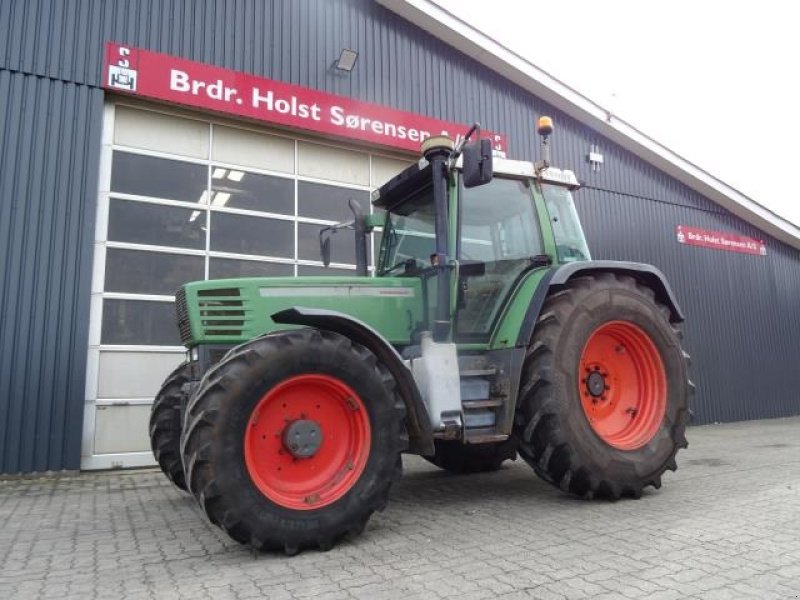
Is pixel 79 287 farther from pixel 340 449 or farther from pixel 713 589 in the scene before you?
pixel 713 589

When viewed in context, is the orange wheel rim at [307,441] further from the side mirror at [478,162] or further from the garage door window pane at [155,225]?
the garage door window pane at [155,225]

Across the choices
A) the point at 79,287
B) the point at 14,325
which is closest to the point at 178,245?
the point at 79,287

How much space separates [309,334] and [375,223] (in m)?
2.05

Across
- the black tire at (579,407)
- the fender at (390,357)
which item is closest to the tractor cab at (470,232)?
the black tire at (579,407)

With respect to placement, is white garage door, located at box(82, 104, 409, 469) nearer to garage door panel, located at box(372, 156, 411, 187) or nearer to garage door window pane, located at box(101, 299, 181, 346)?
garage door window pane, located at box(101, 299, 181, 346)

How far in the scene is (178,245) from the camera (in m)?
8.09

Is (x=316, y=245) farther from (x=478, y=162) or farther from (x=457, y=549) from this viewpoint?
(x=457, y=549)

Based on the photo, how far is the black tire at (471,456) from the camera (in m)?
5.89

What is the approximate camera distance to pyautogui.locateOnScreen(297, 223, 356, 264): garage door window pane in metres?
8.95

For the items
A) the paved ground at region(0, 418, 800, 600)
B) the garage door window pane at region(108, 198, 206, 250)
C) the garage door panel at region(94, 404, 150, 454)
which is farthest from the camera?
the garage door window pane at region(108, 198, 206, 250)

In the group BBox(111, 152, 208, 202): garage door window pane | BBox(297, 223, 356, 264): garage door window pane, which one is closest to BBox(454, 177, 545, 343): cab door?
BBox(297, 223, 356, 264): garage door window pane

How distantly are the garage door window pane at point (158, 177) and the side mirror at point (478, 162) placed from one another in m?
5.23

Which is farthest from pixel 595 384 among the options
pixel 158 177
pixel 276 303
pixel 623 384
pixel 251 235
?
pixel 158 177

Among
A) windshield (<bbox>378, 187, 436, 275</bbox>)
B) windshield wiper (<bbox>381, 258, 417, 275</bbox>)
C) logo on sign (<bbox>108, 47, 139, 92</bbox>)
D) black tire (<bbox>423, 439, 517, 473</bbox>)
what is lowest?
black tire (<bbox>423, 439, 517, 473</bbox>)
